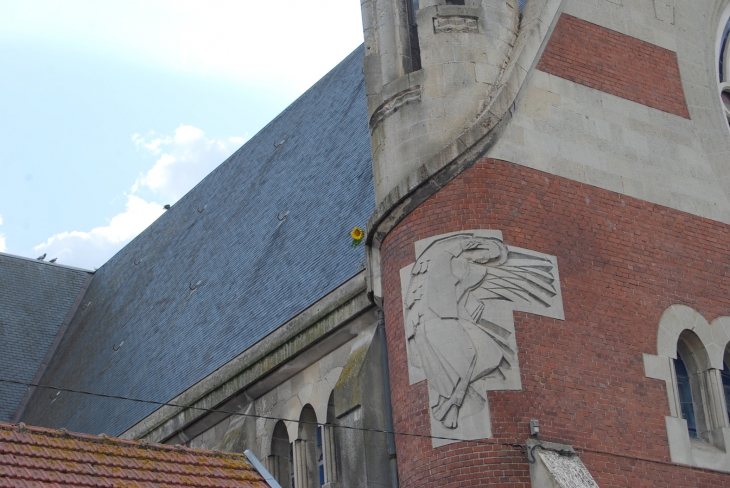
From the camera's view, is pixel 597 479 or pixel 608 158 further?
pixel 608 158

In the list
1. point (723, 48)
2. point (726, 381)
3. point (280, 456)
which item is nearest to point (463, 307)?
point (726, 381)

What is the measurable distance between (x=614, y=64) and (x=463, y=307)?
4.92 meters

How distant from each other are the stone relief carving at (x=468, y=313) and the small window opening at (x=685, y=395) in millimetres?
2317

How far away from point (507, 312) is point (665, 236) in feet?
10.7

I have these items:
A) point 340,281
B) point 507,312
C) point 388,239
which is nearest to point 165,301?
point 340,281

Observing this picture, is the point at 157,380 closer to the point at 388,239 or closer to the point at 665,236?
the point at 388,239

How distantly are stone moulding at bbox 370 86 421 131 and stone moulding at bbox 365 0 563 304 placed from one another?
99 cm

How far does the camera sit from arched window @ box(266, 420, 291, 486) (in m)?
17.9

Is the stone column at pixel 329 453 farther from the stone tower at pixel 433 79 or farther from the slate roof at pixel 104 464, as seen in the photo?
the slate roof at pixel 104 464

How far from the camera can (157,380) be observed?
22.9 meters

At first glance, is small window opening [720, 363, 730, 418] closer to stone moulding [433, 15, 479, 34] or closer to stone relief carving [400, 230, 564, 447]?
stone relief carving [400, 230, 564, 447]

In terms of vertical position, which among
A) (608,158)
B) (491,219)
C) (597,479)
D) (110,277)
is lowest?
(597,479)

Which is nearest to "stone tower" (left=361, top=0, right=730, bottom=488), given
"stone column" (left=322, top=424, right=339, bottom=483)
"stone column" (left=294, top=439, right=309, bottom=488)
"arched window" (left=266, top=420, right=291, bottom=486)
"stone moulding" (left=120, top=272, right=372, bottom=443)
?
"stone moulding" (left=120, top=272, right=372, bottom=443)

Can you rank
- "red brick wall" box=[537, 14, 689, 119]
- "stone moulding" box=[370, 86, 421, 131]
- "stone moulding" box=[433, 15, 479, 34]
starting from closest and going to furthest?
"stone moulding" box=[370, 86, 421, 131] < "stone moulding" box=[433, 15, 479, 34] < "red brick wall" box=[537, 14, 689, 119]
